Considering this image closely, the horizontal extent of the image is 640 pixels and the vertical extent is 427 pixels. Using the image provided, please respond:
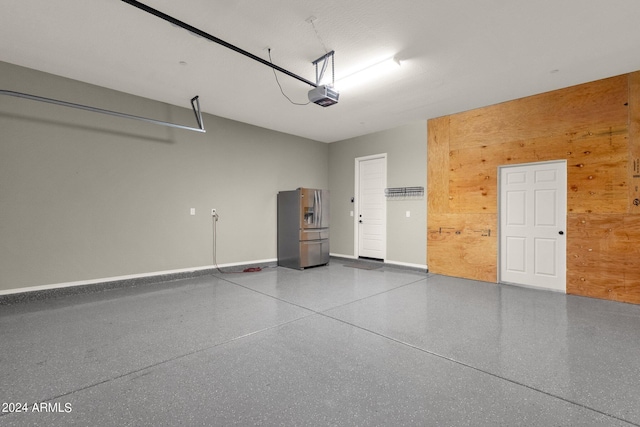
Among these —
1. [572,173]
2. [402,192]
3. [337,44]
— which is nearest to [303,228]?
[402,192]

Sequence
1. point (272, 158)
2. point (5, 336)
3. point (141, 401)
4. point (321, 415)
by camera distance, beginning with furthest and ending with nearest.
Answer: point (272, 158)
point (5, 336)
point (141, 401)
point (321, 415)

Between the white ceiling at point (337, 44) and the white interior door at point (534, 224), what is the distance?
1.27 metres

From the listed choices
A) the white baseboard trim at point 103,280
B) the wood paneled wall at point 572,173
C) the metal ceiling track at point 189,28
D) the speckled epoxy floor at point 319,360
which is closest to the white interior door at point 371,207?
the wood paneled wall at point 572,173

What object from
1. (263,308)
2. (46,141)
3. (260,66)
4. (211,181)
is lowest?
(263,308)

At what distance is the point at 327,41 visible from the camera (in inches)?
115

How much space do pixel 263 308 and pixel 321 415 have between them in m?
1.93

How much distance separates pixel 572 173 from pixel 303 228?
4.47m

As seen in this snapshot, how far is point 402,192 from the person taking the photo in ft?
19.2

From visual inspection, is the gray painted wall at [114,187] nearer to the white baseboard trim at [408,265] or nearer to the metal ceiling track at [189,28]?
the metal ceiling track at [189,28]

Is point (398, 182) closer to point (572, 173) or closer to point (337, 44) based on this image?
point (572, 173)

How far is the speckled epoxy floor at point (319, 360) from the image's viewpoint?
164cm

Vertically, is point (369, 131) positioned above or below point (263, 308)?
above

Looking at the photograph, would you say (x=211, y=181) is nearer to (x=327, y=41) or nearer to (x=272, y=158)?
(x=272, y=158)

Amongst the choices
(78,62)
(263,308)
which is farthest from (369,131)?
(78,62)
